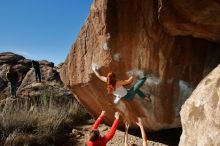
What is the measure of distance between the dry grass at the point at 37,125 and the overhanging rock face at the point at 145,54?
2.25 meters

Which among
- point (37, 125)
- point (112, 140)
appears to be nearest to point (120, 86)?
point (112, 140)

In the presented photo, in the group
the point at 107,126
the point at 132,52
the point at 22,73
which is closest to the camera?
the point at 132,52

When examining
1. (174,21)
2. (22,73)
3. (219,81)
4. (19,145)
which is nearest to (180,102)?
(174,21)

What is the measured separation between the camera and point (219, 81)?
264 inches

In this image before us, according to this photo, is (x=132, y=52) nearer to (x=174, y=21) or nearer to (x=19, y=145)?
(x=174, y=21)

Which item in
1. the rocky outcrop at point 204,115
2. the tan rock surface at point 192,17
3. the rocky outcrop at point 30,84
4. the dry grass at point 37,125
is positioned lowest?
the rocky outcrop at point 30,84

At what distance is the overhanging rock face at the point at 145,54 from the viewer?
8.84 metres

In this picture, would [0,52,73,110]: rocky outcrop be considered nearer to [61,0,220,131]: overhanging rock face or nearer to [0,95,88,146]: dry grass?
[0,95,88,146]: dry grass

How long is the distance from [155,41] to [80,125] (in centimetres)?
566

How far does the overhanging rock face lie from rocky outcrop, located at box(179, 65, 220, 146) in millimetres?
2004

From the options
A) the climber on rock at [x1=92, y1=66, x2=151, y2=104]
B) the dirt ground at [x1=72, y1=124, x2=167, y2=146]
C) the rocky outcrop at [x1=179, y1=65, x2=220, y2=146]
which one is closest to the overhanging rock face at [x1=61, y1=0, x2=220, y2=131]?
the climber on rock at [x1=92, y1=66, x2=151, y2=104]

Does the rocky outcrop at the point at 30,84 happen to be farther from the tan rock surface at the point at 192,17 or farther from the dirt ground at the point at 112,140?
the tan rock surface at the point at 192,17

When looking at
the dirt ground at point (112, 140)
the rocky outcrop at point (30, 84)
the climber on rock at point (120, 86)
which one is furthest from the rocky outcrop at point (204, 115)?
the rocky outcrop at point (30, 84)

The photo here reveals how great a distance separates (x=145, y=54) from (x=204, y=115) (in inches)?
115
